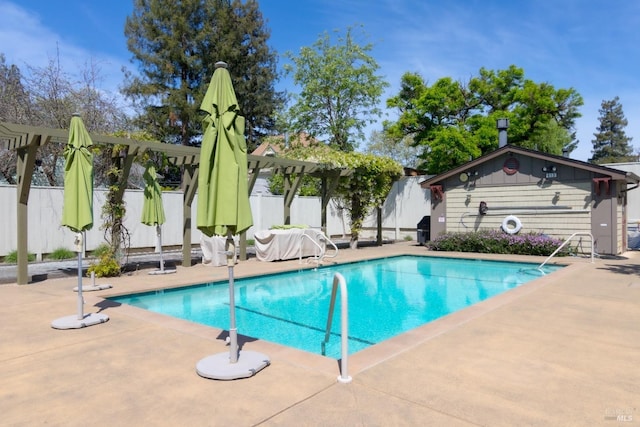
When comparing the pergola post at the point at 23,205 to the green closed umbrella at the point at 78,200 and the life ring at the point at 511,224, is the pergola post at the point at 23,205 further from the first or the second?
the life ring at the point at 511,224

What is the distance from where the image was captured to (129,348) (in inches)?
165

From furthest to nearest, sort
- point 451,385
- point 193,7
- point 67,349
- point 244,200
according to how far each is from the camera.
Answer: point 193,7, point 67,349, point 244,200, point 451,385

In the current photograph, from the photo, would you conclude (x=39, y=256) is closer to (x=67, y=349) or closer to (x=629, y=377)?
(x=67, y=349)

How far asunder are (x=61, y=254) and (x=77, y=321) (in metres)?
8.07

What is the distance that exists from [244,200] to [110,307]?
3567 mm

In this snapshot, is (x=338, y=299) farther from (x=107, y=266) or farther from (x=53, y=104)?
(x=53, y=104)

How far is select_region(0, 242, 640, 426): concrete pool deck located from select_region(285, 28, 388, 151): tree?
1764cm

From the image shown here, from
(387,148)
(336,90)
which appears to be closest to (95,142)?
(336,90)

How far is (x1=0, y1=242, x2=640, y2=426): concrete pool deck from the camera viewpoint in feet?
9.12

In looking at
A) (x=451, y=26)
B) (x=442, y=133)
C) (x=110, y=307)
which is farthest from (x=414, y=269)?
(x=442, y=133)

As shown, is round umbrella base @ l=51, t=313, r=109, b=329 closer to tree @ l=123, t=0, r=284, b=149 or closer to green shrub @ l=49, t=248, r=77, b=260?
green shrub @ l=49, t=248, r=77, b=260

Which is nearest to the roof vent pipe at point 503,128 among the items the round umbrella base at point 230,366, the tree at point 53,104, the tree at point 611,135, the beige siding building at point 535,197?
the beige siding building at point 535,197

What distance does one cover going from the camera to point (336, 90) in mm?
21781

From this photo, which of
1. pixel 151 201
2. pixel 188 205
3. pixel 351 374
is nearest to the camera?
pixel 351 374
